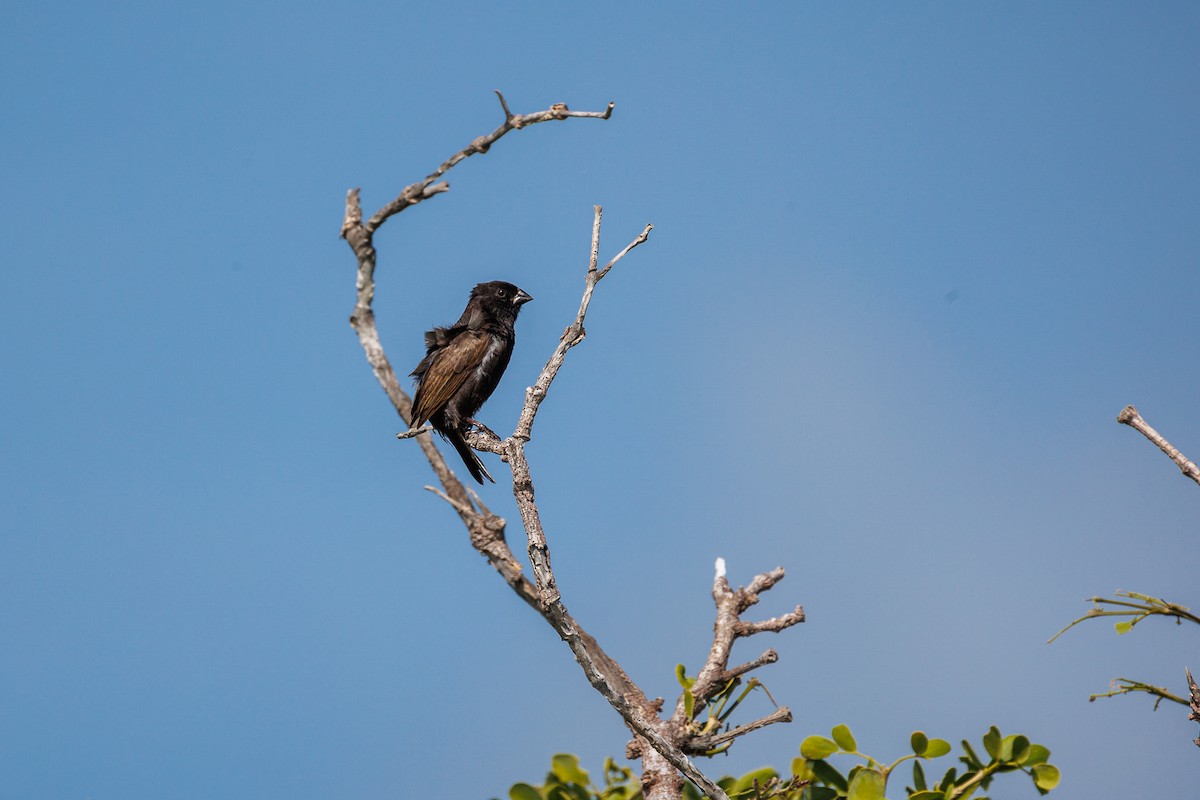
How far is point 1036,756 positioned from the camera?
4297 mm

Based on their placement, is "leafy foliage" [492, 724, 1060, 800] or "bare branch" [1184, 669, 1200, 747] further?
"leafy foliage" [492, 724, 1060, 800]

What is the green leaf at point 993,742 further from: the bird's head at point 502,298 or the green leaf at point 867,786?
the bird's head at point 502,298

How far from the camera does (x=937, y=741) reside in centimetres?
430

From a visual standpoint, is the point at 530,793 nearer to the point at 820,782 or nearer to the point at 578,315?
the point at 820,782

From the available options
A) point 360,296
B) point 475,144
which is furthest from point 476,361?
point 475,144

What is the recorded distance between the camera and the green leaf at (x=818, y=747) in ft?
14.6

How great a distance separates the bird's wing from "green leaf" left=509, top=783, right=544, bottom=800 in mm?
3279

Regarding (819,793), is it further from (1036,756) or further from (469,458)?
(469,458)

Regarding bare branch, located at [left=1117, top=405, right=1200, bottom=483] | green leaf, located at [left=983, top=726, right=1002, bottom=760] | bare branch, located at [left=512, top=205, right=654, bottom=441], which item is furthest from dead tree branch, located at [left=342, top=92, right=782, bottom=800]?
bare branch, located at [left=1117, top=405, right=1200, bottom=483]

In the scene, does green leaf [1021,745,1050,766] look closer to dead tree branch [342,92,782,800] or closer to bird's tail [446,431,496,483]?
dead tree branch [342,92,782,800]

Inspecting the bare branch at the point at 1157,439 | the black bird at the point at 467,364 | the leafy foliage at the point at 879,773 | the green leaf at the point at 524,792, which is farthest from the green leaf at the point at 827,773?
the black bird at the point at 467,364

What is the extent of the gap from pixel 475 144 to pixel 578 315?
148 cm

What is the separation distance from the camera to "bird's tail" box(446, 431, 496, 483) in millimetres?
8281

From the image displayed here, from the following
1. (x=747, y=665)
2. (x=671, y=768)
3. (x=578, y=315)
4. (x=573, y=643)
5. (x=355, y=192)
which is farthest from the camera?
(x=355, y=192)
